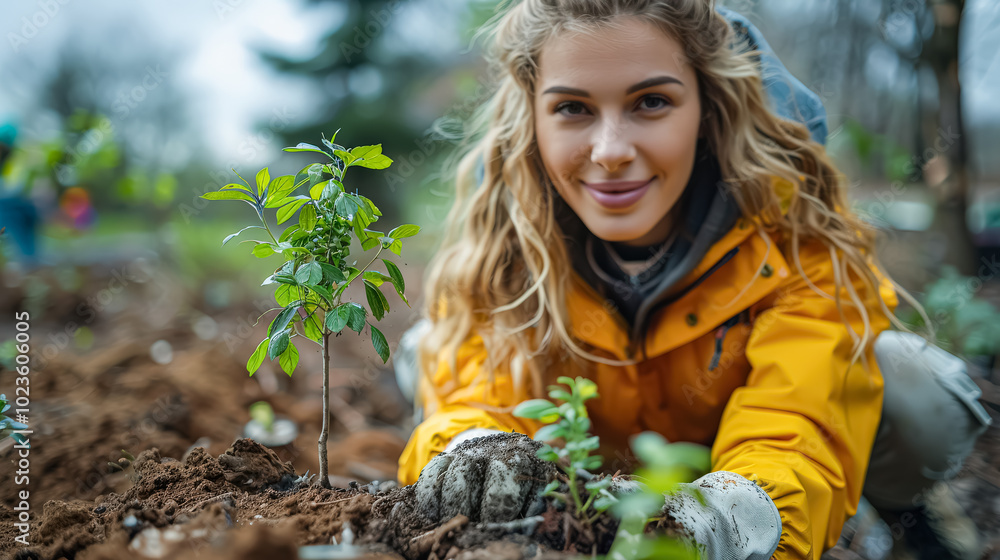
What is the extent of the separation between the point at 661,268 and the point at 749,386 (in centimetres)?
43

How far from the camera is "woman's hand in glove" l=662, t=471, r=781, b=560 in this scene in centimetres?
106

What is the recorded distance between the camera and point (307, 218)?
3.55ft

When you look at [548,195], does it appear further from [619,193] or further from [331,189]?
[331,189]

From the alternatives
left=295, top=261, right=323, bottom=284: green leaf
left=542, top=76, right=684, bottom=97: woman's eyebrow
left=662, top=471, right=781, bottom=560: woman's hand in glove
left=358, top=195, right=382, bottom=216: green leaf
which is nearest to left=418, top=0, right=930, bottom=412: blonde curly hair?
left=542, top=76, right=684, bottom=97: woman's eyebrow

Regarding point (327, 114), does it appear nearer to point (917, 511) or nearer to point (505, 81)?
point (505, 81)

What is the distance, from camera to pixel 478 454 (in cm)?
111

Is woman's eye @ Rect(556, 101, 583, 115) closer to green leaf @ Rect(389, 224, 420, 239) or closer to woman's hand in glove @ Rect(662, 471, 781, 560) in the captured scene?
green leaf @ Rect(389, 224, 420, 239)

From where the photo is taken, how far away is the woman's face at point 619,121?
5.03 ft

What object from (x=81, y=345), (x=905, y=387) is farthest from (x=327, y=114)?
(x=905, y=387)

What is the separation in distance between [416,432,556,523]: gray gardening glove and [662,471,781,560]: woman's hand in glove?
0.75 ft

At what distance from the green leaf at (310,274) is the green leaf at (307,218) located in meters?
0.08

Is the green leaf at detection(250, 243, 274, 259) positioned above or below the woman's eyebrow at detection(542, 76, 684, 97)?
below

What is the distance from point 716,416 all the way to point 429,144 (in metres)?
4.89

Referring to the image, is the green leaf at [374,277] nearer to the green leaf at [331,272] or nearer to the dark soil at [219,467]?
the green leaf at [331,272]
